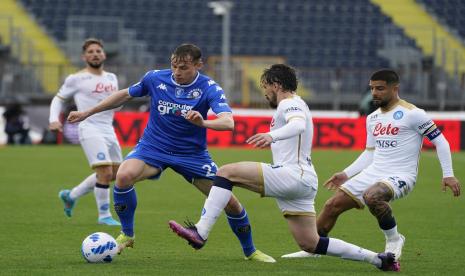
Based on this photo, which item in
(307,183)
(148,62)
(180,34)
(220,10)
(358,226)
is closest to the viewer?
(307,183)

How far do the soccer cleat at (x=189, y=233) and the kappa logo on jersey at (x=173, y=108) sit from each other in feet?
4.96

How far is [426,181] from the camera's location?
19.2 m

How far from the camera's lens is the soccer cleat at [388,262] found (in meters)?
8.16

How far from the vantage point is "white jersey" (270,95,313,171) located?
787 cm

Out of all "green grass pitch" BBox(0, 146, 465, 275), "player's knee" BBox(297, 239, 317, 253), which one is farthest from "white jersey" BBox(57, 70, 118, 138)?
"player's knee" BBox(297, 239, 317, 253)

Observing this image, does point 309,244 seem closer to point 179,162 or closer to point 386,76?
point 179,162

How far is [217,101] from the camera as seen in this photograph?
29.0ft

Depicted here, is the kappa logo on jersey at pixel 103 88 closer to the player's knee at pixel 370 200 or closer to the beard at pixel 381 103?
the beard at pixel 381 103

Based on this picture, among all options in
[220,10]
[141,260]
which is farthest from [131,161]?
[220,10]

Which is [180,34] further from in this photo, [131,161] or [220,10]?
[131,161]

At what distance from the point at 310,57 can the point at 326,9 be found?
2704mm

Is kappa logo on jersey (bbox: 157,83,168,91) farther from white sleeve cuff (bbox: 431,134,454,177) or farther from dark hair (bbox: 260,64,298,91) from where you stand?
white sleeve cuff (bbox: 431,134,454,177)

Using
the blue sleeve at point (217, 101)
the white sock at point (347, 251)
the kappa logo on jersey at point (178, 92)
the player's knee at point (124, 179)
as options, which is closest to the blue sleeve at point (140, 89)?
the kappa logo on jersey at point (178, 92)

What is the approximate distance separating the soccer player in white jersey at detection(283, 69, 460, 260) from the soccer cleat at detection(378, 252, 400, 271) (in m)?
0.64
